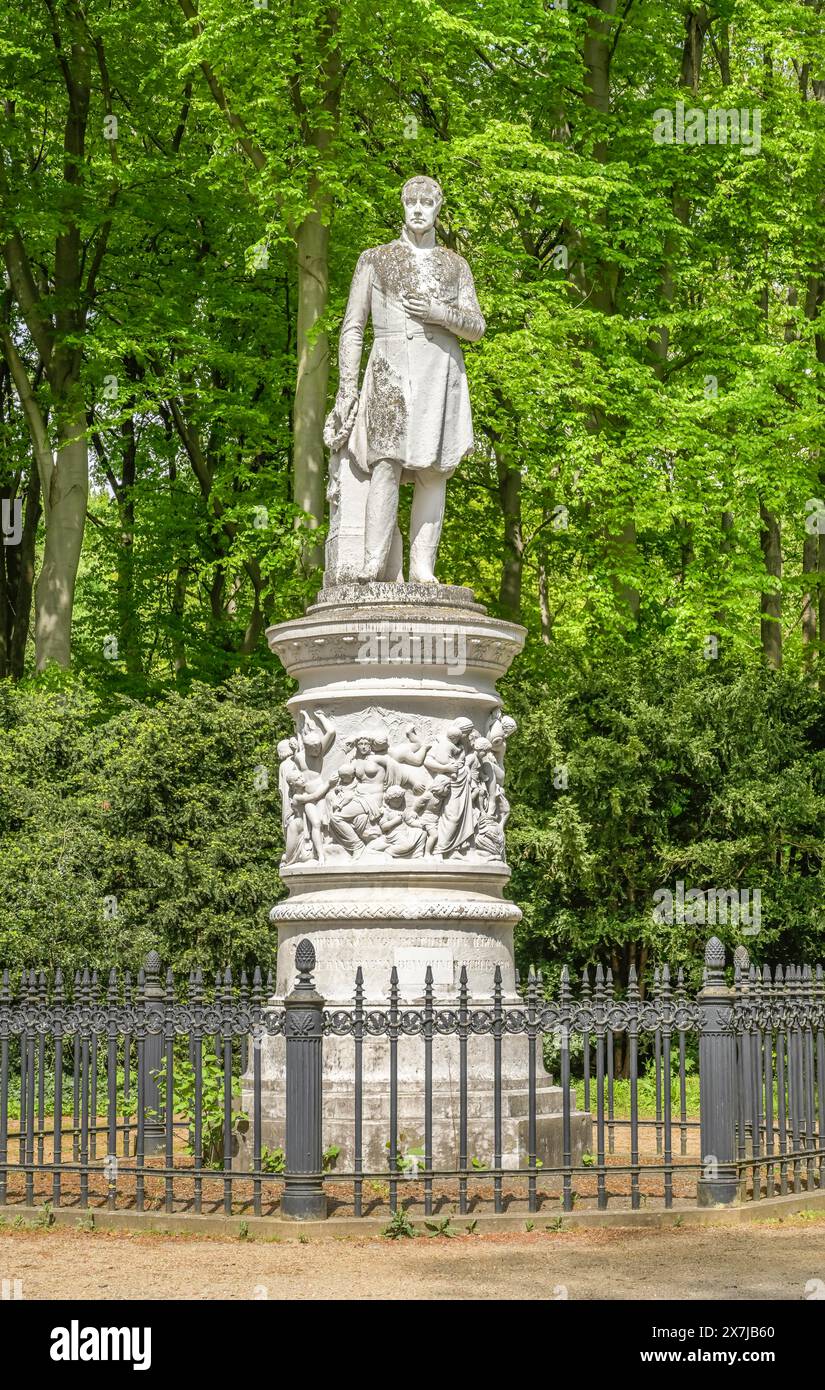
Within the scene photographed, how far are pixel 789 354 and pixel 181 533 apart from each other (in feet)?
34.0

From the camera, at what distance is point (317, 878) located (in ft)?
40.8

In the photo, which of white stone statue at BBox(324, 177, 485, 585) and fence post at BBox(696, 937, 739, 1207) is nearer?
fence post at BBox(696, 937, 739, 1207)

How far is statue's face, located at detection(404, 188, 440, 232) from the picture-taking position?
1295 cm

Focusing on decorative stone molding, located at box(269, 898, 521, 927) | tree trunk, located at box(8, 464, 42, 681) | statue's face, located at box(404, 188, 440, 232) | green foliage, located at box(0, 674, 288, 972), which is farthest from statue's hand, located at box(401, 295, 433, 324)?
tree trunk, located at box(8, 464, 42, 681)

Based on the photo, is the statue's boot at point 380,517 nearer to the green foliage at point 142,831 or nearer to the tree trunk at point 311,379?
the green foliage at point 142,831

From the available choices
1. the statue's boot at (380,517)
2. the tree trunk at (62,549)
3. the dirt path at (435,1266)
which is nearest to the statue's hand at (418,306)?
the statue's boot at (380,517)

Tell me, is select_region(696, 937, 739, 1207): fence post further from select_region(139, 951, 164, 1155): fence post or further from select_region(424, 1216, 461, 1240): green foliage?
select_region(139, 951, 164, 1155): fence post

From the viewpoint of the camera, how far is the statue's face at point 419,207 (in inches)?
510

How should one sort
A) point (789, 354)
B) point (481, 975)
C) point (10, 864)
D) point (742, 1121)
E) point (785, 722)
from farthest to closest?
1. point (789, 354)
2. point (785, 722)
3. point (10, 864)
4. point (481, 975)
5. point (742, 1121)

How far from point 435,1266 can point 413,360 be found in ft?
21.1

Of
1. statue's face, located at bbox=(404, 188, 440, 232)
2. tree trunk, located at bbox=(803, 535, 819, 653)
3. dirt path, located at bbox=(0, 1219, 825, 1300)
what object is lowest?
dirt path, located at bbox=(0, 1219, 825, 1300)

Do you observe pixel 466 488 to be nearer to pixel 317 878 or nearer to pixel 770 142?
pixel 770 142

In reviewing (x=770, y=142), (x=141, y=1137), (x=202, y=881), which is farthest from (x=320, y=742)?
(x=770, y=142)

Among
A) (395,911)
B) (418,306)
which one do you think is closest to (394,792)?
(395,911)
